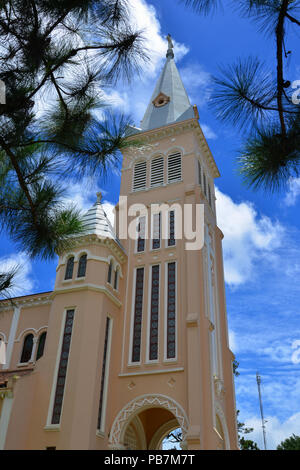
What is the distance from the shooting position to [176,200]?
69.9ft

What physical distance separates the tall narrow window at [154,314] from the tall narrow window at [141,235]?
4.50 feet

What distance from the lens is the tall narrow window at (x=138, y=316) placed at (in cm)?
→ 1777

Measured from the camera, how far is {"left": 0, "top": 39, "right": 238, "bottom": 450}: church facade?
15008mm

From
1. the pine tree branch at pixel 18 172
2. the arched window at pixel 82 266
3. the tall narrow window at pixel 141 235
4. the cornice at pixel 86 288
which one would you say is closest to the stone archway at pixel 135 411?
the cornice at pixel 86 288

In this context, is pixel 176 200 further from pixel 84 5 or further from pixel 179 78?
pixel 84 5

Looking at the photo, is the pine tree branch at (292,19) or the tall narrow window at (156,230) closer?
the pine tree branch at (292,19)

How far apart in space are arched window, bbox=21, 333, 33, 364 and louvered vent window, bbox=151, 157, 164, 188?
9.62 m

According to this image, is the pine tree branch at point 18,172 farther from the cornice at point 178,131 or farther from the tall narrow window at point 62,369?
the cornice at point 178,131

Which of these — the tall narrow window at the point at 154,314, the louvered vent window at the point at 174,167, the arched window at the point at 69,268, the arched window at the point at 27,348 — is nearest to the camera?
the tall narrow window at the point at 154,314

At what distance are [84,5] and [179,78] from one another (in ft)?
86.0

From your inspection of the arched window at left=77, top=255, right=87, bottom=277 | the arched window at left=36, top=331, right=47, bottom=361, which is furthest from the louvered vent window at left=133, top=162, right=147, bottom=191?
the arched window at left=36, top=331, right=47, bottom=361

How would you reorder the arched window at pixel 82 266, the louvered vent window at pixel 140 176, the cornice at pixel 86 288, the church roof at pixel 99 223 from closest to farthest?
the cornice at pixel 86 288 → the arched window at pixel 82 266 → the church roof at pixel 99 223 → the louvered vent window at pixel 140 176

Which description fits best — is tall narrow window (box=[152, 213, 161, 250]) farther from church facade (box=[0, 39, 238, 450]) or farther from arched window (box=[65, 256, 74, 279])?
arched window (box=[65, 256, 74, 279])
